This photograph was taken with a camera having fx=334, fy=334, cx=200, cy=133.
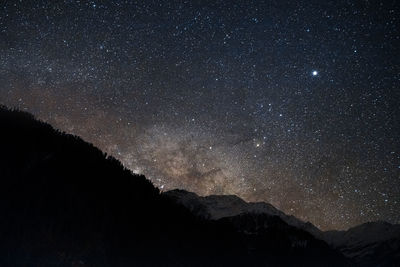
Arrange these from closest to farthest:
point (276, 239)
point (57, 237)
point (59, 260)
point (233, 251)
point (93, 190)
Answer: point (59, 260), point (57, 237), point (93, 190), point (233, 251), point (276, 239)

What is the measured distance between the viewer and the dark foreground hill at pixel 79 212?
176 ft

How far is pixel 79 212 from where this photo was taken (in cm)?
6406

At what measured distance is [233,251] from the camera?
10825 centimetres

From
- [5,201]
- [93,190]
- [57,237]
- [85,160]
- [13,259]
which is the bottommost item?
[13,259]

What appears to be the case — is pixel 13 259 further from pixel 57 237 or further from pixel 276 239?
pixel 276 239

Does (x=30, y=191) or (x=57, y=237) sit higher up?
(x=30, y=191)

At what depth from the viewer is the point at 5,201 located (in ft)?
184

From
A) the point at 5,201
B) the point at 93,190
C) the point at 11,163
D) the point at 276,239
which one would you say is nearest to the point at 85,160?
the point at 93,190

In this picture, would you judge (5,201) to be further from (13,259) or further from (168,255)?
(168,255)

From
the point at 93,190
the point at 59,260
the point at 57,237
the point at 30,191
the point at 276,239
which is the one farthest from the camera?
the point at 276,239

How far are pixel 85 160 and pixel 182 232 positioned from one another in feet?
105

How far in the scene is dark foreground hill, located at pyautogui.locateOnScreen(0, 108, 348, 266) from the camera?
53.6 metres

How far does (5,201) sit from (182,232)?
46.0 metres

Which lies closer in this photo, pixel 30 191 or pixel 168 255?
pixel 30 191
